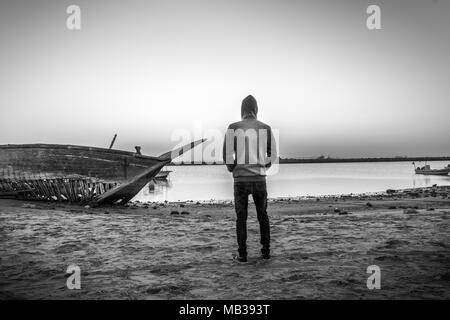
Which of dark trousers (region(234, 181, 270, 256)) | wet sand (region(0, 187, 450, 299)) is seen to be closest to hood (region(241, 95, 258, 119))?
dark trousers (region(234, 181, 270, 256))

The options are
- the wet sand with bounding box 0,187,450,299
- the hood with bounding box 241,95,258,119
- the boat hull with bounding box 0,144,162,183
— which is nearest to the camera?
the wet sand with bounding box 0,187,450,299

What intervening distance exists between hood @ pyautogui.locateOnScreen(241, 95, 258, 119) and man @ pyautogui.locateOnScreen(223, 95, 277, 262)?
0.28 feet

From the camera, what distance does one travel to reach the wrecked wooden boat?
12.5 m

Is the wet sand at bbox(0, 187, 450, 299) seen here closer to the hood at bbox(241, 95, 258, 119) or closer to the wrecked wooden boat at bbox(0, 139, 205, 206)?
the hood at bbox(241, 95, 258, 119)

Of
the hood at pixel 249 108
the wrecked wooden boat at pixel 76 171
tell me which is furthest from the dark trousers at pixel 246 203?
the wrecked wooden boat at pixel 76 171

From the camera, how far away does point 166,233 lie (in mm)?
5887

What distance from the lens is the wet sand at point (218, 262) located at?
9.21ft

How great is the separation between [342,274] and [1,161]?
14.9 m

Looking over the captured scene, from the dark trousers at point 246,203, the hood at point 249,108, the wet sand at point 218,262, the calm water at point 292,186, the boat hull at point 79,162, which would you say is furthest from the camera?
the calm water at point 292,186

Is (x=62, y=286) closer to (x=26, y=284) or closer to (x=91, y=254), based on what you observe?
(x=26, y=284)

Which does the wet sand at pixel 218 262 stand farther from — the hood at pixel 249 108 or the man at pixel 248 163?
the hood at pixel 249 108

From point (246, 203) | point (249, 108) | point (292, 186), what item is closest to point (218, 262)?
point (246, 203)

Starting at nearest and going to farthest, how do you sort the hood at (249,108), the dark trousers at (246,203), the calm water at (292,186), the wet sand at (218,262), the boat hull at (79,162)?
the wet sand at (218,262)
the dark trousers at (246,203)
the hood at (249,108)
the boat hull at (79,162)
the calm water at (292,186)
